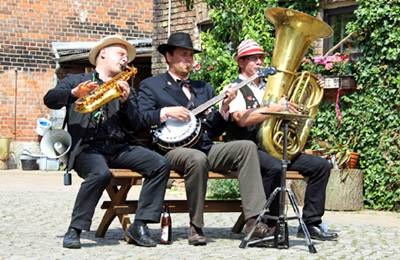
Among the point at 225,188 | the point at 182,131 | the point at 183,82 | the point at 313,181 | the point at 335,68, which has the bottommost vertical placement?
the point at 225,188

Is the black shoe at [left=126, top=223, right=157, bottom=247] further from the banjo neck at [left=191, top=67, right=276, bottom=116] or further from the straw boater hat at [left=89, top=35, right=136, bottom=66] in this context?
the straw boater hat at [left=89, top=35, right=136, bottom=66]

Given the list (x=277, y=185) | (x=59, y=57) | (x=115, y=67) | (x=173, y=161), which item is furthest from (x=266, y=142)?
(x=59, y=57)

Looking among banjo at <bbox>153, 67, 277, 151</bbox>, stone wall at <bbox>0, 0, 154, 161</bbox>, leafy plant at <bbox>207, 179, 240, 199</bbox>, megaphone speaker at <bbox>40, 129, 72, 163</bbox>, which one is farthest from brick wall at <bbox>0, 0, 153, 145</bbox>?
banjo at <bbox>153, 67, 277, 151</bbox>

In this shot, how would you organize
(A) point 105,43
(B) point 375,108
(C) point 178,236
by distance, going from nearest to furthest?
(A) point 105,43 < (C) point 178,236 < (B) point 375,108

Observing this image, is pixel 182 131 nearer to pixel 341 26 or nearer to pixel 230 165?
pixel 230 165

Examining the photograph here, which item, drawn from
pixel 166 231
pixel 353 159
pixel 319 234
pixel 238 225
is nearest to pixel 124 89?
pixel 166 231

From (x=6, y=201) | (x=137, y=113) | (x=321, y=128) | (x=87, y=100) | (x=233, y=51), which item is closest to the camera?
(x=87, y=100)

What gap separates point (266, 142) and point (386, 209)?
375 centimetres

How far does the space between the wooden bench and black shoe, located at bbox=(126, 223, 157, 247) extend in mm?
177

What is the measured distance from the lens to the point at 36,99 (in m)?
17.0

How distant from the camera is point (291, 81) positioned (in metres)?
5.99

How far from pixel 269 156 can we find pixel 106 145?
135cm

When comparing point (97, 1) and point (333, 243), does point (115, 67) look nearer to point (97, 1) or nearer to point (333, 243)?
point (333, 243)

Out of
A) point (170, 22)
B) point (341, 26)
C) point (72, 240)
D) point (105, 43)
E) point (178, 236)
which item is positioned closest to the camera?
point (72, 240)
